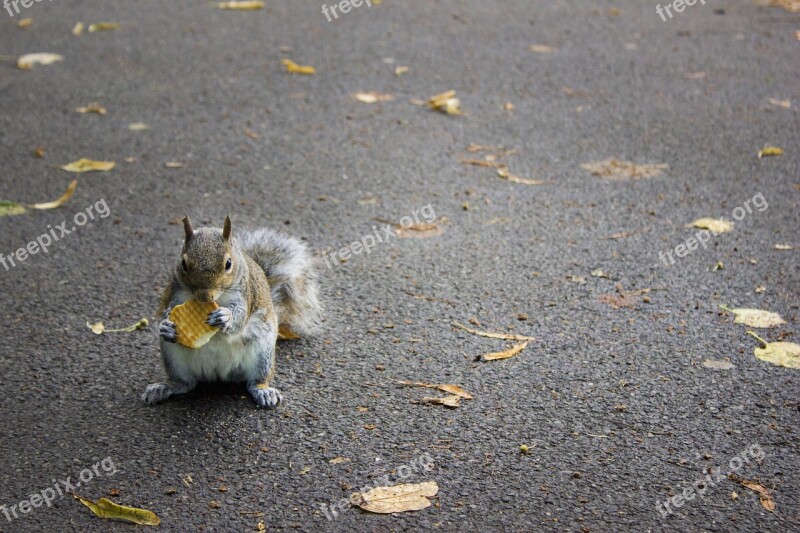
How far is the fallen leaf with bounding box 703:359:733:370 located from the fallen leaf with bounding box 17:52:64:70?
497cm

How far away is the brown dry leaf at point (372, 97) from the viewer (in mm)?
5832

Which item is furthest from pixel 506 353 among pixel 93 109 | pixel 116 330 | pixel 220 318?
pixel 93 109

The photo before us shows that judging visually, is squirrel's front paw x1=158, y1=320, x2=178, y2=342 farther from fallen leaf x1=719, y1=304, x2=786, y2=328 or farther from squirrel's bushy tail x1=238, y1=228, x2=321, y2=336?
fallen leaf x1=719, y1=304, x2=786, y2=328

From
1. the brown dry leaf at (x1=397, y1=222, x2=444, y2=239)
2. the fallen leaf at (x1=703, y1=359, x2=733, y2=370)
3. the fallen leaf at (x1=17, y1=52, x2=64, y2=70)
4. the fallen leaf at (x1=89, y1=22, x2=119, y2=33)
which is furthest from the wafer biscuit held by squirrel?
the fallen leaf at (x1=89, y1=22, x2=119, y2=33)

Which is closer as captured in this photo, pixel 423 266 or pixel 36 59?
pixel 423 266

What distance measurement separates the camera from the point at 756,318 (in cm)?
356

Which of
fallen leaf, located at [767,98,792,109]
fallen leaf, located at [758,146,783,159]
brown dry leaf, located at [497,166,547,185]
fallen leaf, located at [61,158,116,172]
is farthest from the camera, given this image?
fallen leaf, located at [767,98,792,109]

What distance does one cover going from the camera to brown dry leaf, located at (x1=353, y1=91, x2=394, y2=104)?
5.83 m

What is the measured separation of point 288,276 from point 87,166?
6.60 feet

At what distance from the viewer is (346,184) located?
478 centimetres

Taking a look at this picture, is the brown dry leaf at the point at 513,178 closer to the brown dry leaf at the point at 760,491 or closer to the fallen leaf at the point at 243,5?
the brown dry leaf at the point at 760,491

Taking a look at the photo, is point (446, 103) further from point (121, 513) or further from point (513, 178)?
point (121, 513)

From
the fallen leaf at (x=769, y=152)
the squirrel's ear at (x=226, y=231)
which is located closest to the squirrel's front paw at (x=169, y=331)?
the squirrel's ear at (x=226, y=231)

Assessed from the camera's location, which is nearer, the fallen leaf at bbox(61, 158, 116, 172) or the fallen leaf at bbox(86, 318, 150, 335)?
the fallen leaf at bbox(86, 318, 150, 335)
